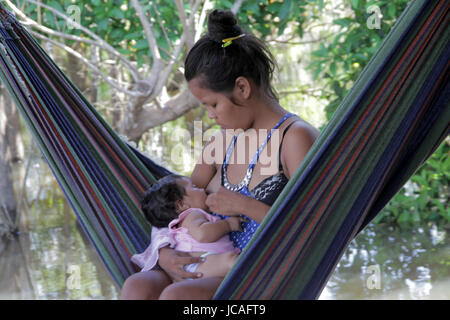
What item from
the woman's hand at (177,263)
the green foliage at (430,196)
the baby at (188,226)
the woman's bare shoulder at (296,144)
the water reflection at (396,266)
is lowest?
Answer: the water reflection at (396,266)

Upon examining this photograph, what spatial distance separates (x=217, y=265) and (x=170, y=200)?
0.81 ft

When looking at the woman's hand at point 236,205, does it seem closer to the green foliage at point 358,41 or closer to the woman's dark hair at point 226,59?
the woman's dark hair at point 226,59

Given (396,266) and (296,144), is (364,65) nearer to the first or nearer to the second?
(396,266)

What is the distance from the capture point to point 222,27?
1609 millimetres

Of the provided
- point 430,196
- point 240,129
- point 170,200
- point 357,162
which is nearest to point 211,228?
point 170,200

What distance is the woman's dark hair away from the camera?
1.59 meters

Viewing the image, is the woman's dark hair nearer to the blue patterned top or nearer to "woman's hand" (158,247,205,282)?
the blue patterned top

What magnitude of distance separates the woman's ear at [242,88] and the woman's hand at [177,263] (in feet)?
1.37

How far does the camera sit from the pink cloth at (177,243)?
1572 mm

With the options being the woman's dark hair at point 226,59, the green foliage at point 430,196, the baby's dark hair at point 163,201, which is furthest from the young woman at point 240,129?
the green foliage at point 430,196

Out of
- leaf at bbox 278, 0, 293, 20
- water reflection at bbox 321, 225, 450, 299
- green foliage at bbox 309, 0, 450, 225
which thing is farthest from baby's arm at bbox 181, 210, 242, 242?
leaf at bbox 278, 0, 293, 20

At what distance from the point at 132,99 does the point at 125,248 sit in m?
2.14

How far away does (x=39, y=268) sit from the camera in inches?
155
